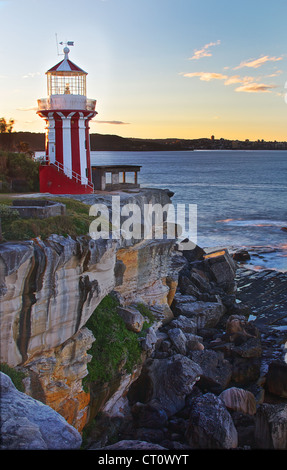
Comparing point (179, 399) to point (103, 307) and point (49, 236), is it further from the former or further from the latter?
point (49, 236)

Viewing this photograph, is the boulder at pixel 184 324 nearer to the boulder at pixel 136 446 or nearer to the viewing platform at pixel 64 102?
the boulder at pixel 136 446

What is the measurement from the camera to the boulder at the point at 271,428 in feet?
48.2

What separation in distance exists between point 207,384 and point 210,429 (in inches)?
162

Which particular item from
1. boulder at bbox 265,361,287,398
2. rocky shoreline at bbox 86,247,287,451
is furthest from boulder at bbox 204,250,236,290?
A: boulder at bbox 265,361,287,398

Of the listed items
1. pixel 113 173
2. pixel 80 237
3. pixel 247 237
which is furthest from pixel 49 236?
pixel 247 237

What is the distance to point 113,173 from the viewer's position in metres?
33.2

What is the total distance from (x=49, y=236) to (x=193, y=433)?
25.4 feet

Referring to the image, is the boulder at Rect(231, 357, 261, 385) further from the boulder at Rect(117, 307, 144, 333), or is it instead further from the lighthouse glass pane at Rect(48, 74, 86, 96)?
the lighthouse glass pane at Rect(48, 74, 86, 96)

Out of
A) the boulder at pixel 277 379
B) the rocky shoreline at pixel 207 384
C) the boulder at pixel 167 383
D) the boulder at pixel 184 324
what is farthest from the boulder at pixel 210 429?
the boulder at pixel 184 324

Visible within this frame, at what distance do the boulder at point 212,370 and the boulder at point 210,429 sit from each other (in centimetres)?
328

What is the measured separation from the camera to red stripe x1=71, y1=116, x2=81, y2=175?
2719 centimetres

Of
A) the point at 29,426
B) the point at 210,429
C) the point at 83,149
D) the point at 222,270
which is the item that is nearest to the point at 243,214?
the point at 222,270

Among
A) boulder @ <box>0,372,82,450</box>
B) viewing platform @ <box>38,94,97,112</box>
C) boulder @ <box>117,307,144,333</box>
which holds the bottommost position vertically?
boulder @ <box>117,307,144,333</box>

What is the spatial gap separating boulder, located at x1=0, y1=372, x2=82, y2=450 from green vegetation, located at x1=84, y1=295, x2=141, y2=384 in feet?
17.1
